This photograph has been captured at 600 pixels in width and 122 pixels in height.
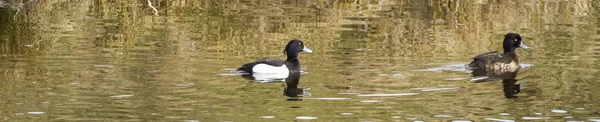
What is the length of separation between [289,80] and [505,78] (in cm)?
276

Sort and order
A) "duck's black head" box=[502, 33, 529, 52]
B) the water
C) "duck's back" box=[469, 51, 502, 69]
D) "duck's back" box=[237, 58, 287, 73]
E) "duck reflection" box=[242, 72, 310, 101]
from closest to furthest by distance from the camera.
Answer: the water < "duck reflection" box=[242, 72, 310, 101] < "duck's back" box=[237, 58, 287, 73] < "duck's back" box=[469, 51, 502, 69] < "duck's black head" box=[502, 33, 529, 52]

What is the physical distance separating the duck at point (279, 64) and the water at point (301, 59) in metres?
0.24

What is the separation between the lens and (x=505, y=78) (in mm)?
17500

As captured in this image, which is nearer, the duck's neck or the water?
the water

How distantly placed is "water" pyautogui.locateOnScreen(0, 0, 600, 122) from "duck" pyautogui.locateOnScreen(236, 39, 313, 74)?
9.5 inches

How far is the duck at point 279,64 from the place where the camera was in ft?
57.8

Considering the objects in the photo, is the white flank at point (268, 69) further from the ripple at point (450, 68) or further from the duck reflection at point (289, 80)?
the ripple at point (450, 68)

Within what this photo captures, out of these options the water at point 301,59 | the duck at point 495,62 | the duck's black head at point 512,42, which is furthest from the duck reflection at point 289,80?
the duck's black head at point 512,42

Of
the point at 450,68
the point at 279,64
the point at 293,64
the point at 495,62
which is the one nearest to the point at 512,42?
the point at 495,62

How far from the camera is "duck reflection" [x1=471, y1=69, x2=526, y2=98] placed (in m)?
15.9

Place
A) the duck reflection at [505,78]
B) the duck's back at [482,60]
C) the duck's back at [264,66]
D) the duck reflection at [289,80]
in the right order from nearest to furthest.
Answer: the duck reflection at [289,80]
the duck reflection at [505,78]
the duck's back at [264,66]
the duck's back at [482,60]

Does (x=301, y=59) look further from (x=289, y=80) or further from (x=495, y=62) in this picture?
(x=495, y=62)

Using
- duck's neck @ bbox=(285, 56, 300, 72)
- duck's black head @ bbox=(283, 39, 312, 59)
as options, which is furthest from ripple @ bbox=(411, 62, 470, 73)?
duck's black head @ bbox=(283, 39, 312, 59)

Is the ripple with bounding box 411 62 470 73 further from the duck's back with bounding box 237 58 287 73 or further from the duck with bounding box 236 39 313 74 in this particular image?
the duck's back with bounding box 237 58 287 73
